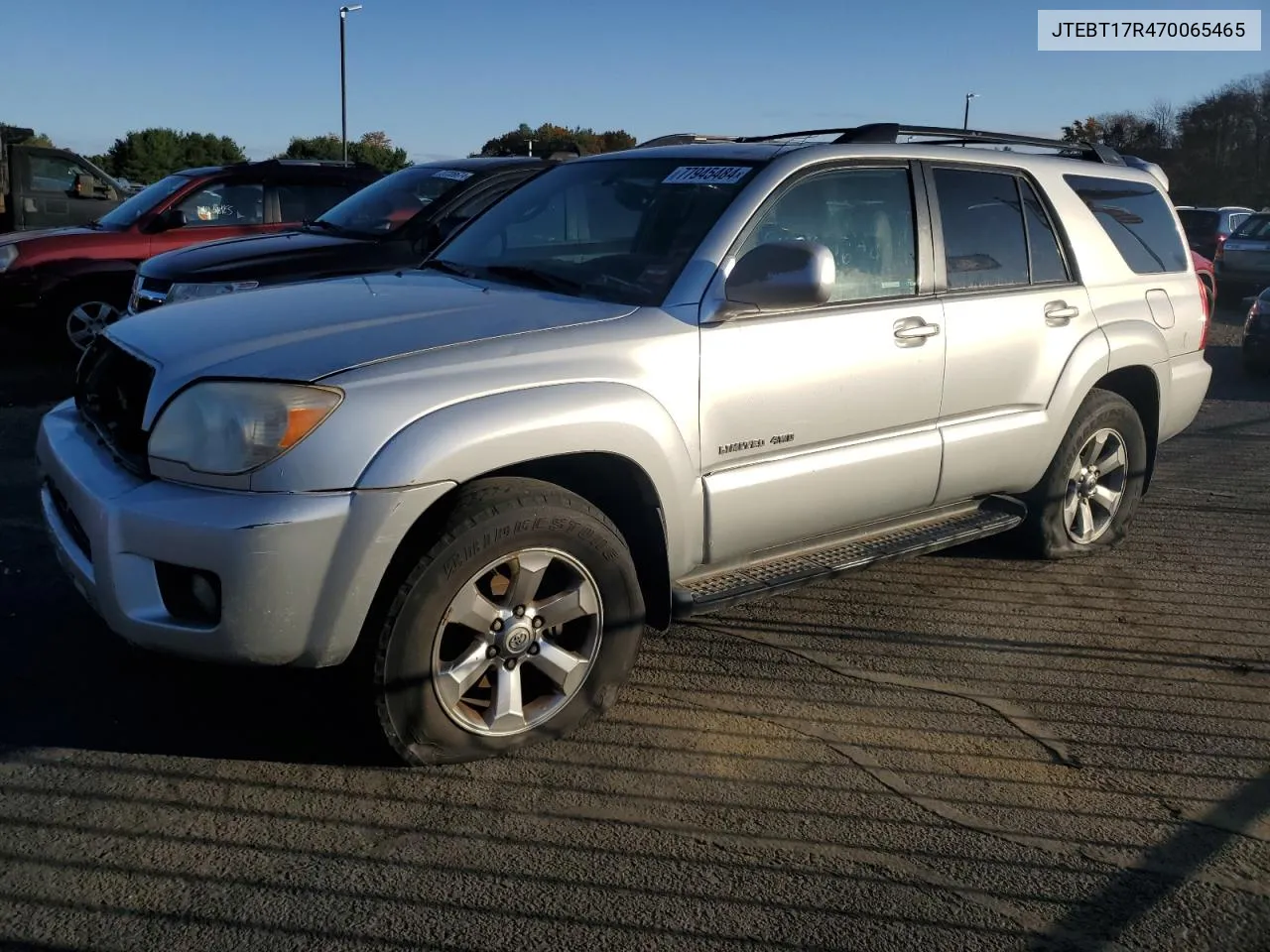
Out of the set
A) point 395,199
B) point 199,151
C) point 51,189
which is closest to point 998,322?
point 395,199

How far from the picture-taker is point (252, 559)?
2.85 meters

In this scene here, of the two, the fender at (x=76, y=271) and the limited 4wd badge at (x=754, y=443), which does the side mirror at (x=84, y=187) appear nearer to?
the fender at (x=76, y=271)

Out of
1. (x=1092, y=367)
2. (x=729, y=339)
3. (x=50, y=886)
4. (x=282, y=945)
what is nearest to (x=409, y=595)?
(x=282, y=945)

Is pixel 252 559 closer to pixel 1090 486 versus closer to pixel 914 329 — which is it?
pixel 914 329

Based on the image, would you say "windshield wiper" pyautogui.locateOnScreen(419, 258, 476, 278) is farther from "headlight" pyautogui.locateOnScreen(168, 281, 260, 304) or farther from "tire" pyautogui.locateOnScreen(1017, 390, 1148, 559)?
"headlight" pyautogui.locateOnScreen(168, 281, 260, 304)

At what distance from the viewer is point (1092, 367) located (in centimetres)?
495

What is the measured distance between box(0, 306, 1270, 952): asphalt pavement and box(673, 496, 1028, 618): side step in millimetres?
381

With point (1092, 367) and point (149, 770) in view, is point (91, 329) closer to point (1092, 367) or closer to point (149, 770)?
point (149, 770)

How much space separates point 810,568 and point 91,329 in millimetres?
7627

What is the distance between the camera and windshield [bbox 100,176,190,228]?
954cm

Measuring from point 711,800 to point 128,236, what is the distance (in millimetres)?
8063

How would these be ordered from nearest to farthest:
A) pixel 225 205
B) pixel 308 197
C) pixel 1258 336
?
pixel 225 205, pixel 308 197, pixel 1258 336

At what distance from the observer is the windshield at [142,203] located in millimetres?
9543

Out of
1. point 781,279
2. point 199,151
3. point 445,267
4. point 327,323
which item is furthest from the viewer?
point 199,151
